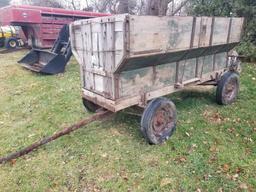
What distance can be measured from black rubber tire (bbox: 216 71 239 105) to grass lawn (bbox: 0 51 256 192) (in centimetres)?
15

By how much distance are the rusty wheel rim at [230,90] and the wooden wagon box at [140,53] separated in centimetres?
96

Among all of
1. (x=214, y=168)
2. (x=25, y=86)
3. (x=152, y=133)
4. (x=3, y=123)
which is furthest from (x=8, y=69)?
(x=214, y=168)

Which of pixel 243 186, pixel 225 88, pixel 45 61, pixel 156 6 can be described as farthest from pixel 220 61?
pixel 45 61

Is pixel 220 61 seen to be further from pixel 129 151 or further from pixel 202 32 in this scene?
pixel 129 151

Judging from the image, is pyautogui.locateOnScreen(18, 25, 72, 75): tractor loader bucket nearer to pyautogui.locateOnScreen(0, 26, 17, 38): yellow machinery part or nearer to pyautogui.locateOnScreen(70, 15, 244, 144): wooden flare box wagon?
pyautogui.locateOnScreen(70, 15, 244, 144): wooden flare box wagon

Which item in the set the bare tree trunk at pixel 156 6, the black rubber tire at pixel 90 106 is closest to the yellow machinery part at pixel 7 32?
the bare tree trunk at pixel 156 6

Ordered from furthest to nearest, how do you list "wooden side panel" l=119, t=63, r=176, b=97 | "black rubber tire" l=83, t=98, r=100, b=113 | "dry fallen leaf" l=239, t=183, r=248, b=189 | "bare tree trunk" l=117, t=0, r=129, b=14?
"bare tree trunk" l=117, t=0, r=129, b=14 < "black rubber tire" l=83, t=98, r=100, b=113 < "wooden side panel" l=119, t=63, r=176, b=97 < "dry fallen leaf" l=239, t=183, r=248, b=189

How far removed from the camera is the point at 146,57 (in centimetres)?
311

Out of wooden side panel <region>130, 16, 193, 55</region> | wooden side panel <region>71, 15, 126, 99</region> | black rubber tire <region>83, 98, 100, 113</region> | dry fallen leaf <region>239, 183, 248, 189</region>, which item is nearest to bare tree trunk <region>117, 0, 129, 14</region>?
black rubber tire <region>83, 98, 100, 113</region>

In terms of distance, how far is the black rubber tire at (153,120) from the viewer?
3331 millimetres

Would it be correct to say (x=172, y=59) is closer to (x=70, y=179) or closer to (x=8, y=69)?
(x=70, y=179)

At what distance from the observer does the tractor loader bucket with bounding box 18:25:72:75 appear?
7.68m

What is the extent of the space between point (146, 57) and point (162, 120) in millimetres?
1095

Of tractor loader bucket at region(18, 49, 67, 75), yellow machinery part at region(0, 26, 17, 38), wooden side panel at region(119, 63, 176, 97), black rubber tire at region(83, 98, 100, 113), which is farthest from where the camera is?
yellow machinery part at region(0, 26, 17, 38)
